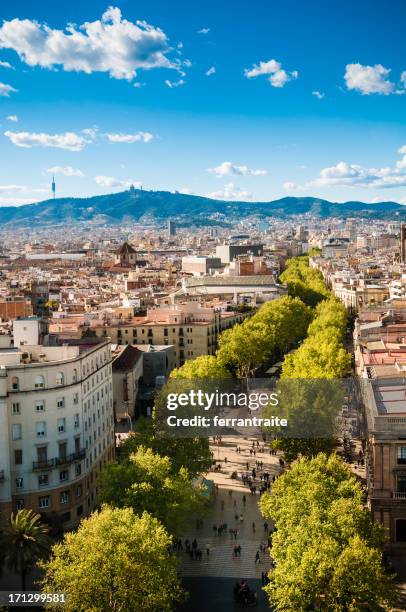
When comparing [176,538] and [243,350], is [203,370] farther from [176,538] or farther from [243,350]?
[176,538]

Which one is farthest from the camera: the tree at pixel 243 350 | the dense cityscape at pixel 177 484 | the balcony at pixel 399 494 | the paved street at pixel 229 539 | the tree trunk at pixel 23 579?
the tree at pixel 243 350

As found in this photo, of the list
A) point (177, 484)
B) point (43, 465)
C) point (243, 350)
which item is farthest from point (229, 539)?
point (243, 350)

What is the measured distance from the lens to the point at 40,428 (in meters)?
45.7

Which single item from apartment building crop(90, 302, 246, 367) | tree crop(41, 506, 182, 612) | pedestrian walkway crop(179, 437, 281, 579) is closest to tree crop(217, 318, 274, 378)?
apartment building crop(90, 302, 246, 367)

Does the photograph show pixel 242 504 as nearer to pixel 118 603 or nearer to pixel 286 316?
pixel 118 603

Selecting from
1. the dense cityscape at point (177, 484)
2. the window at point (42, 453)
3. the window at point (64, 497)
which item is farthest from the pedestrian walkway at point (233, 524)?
the window at point (42, 453)

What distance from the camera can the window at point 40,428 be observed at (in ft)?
150

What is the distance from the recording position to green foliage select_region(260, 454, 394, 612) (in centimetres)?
3027

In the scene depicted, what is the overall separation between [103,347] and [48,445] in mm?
11359

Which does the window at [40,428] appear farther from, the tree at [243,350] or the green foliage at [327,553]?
the tree at [243,350]

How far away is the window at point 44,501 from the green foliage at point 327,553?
15771 mm

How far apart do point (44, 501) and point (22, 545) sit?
9945 millimetres

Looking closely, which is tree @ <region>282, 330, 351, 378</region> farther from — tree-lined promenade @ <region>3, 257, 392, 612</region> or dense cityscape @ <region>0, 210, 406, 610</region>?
tree-lined promenade @ <region>3, 257, 392, 612</region>

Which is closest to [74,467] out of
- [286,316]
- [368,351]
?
[368,351]
